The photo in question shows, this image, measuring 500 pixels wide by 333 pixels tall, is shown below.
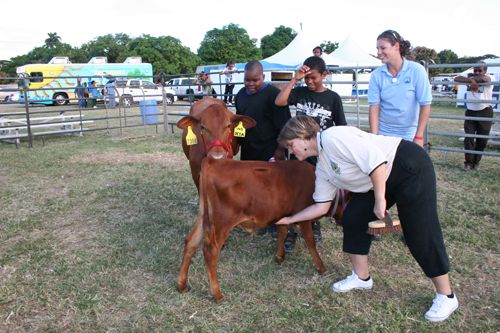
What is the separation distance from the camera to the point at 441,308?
107 inches

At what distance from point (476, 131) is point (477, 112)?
34 centimetres

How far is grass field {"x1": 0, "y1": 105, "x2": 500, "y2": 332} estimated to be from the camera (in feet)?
9.16

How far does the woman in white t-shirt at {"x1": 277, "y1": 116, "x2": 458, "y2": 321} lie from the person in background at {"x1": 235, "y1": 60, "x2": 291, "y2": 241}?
44.2 inches

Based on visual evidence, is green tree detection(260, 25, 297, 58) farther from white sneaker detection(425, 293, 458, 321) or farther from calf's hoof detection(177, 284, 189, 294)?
white sneaker detection(425, 293, 458, 321)

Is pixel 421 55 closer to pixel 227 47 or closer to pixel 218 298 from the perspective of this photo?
pixel 218 298

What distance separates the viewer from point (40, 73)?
2656 centimetres

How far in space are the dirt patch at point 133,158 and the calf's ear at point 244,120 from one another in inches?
151

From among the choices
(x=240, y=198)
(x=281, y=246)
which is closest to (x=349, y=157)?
(x=240, y=198)

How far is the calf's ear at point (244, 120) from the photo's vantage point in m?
3.82

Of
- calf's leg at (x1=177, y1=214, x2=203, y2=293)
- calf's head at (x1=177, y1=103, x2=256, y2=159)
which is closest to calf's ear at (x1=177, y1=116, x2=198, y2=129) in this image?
calf's head at (x1=177, y1=103, x2=256, y2=159)

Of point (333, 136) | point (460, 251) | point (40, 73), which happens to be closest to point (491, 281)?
point (460, 251)

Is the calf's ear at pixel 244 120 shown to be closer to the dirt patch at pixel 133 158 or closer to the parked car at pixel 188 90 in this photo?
the dirt patch at pixel 133 158

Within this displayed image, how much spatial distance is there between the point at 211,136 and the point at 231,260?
1.14 metres

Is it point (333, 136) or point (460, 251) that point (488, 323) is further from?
point (333, 136)
